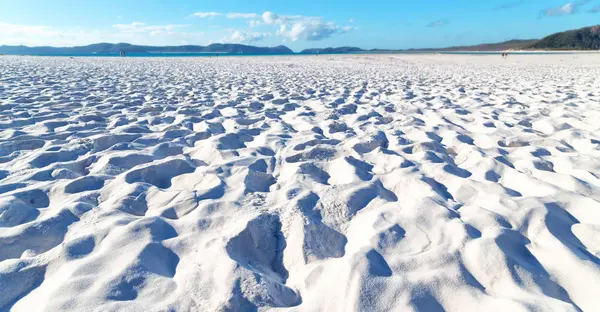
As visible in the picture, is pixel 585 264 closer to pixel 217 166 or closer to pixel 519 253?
pixel 519 253

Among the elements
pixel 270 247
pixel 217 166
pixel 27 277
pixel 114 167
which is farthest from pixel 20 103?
pixel 270 247

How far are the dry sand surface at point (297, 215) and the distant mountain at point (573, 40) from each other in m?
90.5

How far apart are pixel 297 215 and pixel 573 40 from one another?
98.9 m

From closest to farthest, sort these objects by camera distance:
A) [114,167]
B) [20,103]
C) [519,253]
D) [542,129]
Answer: [519,253] < [114,167] < [542,129] < [20,103]

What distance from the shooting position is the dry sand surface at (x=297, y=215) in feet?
4.67

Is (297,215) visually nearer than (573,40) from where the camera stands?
Yes

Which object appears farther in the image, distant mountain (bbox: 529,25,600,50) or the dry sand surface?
distant mountain (bbox: 529,25,600,50)

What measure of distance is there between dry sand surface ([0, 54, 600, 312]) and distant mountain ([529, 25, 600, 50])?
297ft

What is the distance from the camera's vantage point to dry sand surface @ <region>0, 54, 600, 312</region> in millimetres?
1424

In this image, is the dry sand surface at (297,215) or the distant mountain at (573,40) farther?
the distant mountain at (573,40)

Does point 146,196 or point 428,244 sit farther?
point 146,196

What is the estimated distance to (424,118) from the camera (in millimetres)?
4535

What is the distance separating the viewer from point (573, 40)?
77.4 m

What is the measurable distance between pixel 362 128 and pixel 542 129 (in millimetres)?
1937
